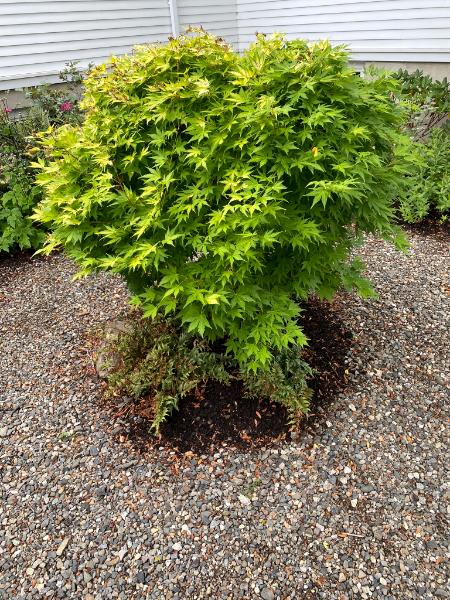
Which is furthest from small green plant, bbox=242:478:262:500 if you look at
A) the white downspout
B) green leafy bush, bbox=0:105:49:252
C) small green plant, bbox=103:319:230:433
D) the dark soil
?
the white downspout

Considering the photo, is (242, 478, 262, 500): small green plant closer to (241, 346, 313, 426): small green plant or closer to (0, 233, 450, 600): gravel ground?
(0, 233, 450, 600): gravel ground

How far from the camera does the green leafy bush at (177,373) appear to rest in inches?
106

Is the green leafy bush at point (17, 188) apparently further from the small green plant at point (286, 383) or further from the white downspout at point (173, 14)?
the white downspout at point (173, 14)

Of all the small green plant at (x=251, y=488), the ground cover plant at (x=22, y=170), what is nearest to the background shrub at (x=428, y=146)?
the small green plant at (x=251, y=488)

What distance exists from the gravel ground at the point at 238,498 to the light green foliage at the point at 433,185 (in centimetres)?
201

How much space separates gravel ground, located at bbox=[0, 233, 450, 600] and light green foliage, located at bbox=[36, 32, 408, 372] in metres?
0.67

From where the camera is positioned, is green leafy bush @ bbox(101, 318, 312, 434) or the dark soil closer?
green leafy bush @ bbox(101, 318, 312, 434)

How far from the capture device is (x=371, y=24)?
6.73 m

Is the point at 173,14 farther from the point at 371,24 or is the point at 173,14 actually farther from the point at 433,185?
the point at 433,185

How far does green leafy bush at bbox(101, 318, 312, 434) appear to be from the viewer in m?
2.68

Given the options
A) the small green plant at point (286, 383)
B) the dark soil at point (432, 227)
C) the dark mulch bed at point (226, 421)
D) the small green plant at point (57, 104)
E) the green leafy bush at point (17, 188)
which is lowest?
the dark soil at point (432, 227)

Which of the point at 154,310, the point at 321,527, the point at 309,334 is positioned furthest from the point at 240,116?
the point at 321,527

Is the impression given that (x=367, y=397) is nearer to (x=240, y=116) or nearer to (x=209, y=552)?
(x=209, y=552)

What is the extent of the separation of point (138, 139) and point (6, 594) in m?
2.11
